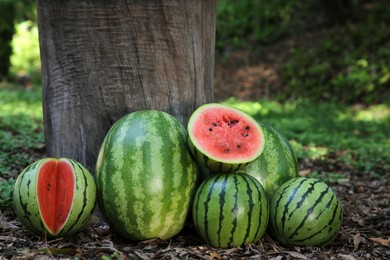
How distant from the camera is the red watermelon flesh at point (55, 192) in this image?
293 centimetres

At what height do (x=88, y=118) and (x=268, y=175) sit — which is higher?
(x=88, y=118)

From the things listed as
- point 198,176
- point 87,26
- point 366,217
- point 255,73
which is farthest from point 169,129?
point 255,73

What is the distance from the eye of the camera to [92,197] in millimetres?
3023

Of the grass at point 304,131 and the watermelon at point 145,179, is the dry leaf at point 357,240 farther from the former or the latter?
the grass at point 304,131

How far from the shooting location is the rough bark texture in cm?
338

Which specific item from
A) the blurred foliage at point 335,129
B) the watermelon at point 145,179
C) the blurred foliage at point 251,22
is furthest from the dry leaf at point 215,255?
the blurred foliage at point 251,22

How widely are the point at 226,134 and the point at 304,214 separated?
646 mm

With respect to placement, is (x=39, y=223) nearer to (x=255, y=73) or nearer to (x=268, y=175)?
(x=268, y=175)

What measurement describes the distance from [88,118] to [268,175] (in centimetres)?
122

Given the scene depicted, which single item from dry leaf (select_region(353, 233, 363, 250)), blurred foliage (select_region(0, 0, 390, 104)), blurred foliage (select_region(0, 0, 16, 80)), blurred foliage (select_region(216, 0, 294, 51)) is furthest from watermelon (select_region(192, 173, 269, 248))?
blurred foliage (select_region(216, 0, 294, 51))

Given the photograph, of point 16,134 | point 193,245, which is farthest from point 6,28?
point 193,245

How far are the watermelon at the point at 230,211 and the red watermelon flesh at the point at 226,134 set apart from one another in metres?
→ 0.14

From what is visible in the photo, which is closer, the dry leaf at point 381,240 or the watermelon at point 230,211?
the watermelon at point 230,211

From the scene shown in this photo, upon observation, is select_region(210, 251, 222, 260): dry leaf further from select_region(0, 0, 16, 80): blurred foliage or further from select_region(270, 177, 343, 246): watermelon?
select_region(0, 0, 16, 80): blurred foliage
